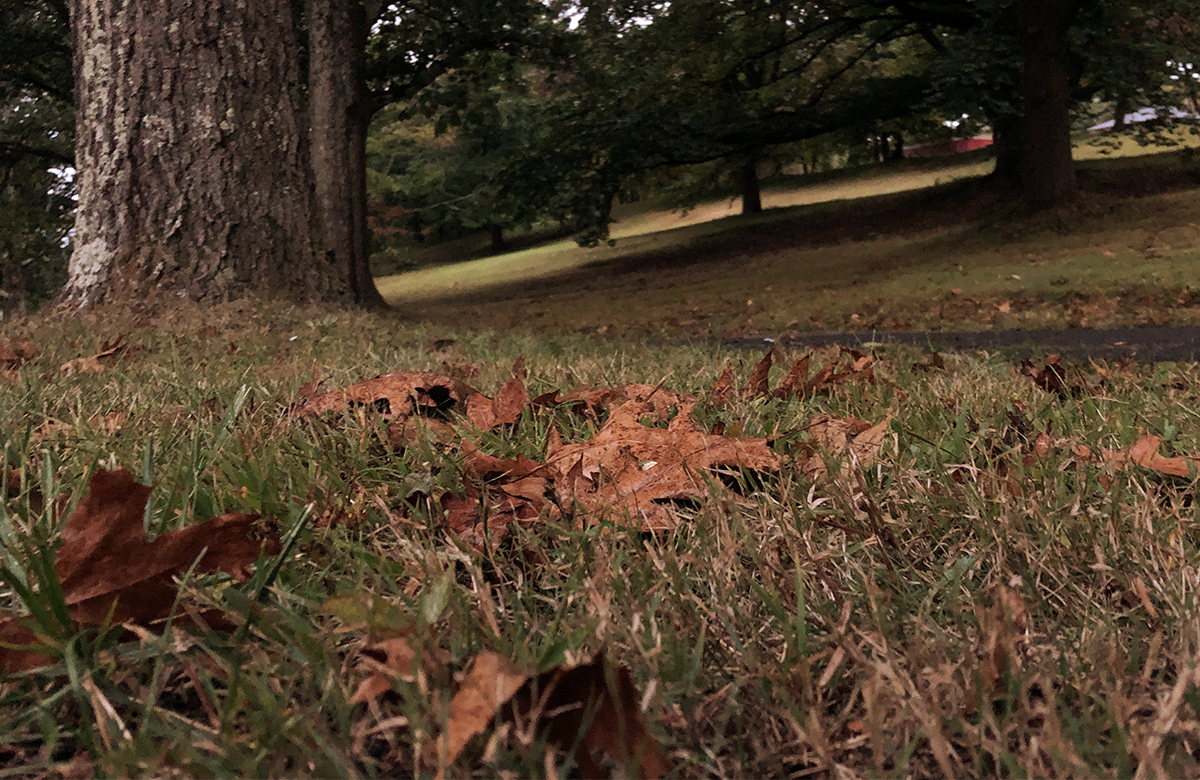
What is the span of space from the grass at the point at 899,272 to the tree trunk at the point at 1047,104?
532mm

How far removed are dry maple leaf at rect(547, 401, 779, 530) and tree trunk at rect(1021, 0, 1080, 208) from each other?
→ 14.8 metres

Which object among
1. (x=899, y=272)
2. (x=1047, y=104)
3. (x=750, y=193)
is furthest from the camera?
(x=750, y=193)

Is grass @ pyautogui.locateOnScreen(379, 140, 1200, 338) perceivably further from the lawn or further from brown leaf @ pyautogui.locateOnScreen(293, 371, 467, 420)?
the lawn

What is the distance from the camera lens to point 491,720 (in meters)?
0.72

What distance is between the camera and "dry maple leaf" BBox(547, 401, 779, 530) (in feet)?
Result: 4.56

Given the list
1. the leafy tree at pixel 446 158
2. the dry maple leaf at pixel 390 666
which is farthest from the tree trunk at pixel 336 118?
the leafy tree at pixel 446 158

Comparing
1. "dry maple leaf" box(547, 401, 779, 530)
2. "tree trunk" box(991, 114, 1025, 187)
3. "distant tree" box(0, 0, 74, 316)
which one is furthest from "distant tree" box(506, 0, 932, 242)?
"dry maple leaf" box(547, 401, 779, 530)

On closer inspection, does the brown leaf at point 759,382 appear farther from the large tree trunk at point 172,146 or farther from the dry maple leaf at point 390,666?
the large tree trunk at point 172,146

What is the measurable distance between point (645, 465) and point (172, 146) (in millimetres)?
4603

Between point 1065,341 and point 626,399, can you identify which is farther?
point 1065,341

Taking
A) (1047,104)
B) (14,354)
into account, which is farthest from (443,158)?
(14,354)

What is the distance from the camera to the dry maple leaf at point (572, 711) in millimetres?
696

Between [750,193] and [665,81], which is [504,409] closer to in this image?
[665,81]

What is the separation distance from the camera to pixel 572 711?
714 millimetres
